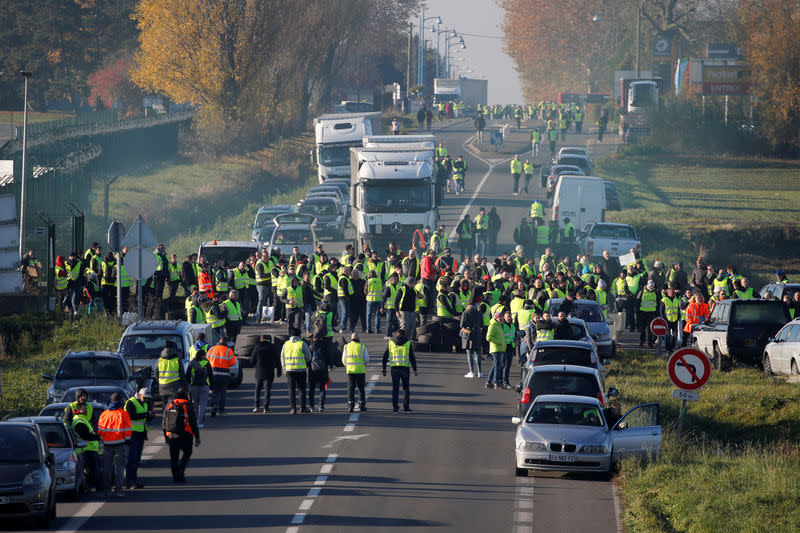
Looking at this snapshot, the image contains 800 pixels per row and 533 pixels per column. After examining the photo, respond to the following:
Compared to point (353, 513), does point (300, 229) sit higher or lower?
higher

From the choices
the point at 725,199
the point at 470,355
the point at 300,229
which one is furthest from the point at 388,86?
the point at 470,355

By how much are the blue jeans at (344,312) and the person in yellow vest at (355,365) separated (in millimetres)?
7678

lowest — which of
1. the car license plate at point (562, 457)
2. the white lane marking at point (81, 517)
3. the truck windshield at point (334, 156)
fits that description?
the white lane marking at point (81, 517)

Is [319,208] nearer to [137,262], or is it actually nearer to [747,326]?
[137,262]

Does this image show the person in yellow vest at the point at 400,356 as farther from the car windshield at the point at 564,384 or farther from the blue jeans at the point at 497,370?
the blue jeans at the point at 497,370

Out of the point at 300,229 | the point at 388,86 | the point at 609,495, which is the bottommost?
the point at 609,495

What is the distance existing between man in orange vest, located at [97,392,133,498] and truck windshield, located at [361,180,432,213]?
2537cm

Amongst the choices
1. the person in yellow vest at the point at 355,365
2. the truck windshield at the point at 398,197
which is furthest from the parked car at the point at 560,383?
the truck windshield at the point at 398,197

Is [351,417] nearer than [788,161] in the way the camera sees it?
Yes

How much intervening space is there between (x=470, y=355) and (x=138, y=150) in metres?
52.6

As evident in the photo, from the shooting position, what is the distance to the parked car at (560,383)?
2053cm

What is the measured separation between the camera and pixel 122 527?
15109mm

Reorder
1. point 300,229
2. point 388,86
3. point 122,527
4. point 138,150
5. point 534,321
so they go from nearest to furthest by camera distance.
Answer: point 122,527, point 534,321, point 300,229, point 138,150, point 388,86

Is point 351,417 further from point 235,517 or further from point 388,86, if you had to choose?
point 388,86
